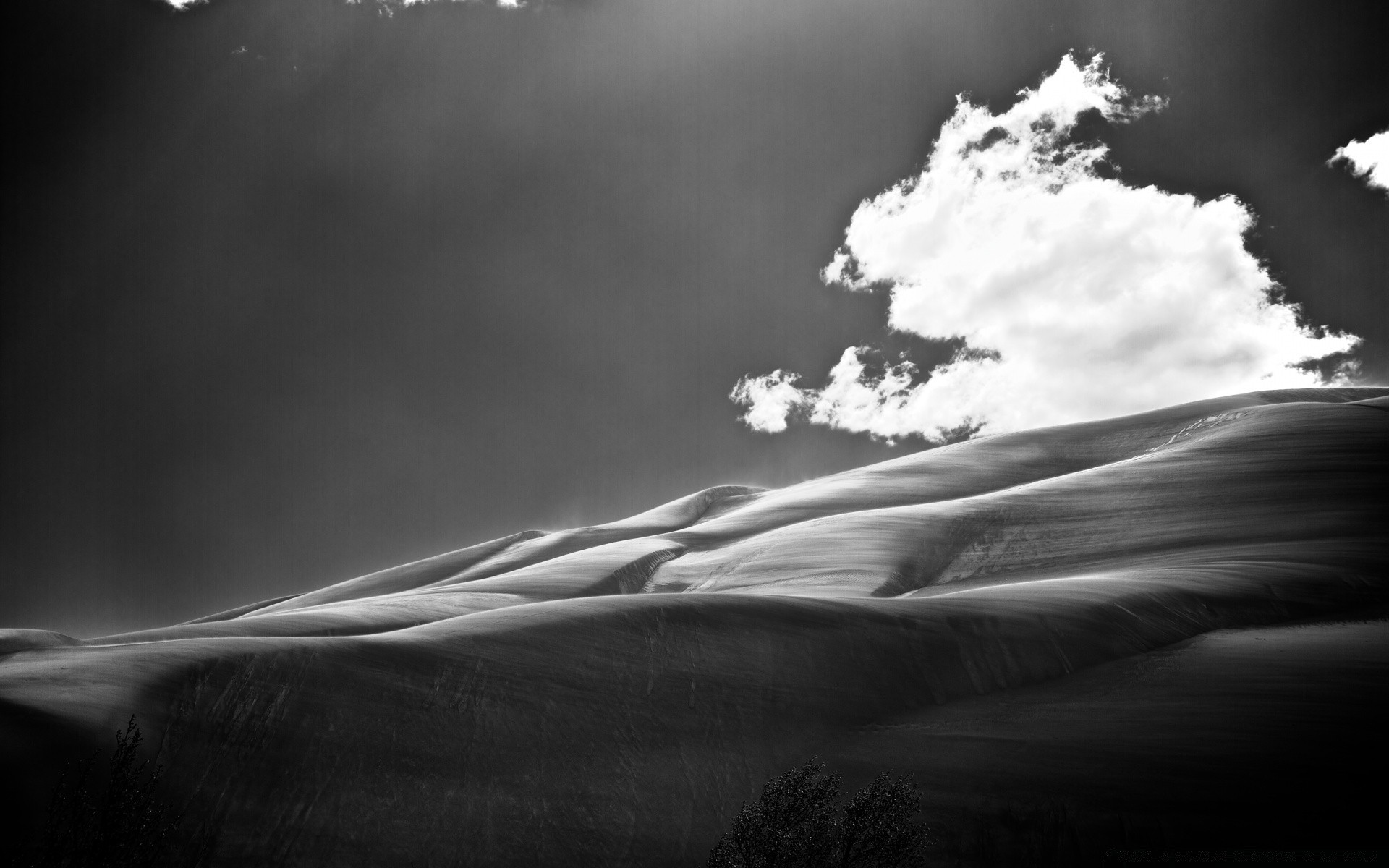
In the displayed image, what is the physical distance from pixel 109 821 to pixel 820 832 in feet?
35.6

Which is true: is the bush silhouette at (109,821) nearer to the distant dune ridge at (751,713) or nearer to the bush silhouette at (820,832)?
the distant dune ridge at (751,713)

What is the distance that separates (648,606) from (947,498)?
36.6 m

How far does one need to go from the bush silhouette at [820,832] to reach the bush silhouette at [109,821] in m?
8.75

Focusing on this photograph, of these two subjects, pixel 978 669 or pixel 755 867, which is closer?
pixel 755 867

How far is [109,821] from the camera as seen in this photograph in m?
12.0

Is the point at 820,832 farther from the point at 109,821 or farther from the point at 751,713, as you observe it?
the point at 109,821

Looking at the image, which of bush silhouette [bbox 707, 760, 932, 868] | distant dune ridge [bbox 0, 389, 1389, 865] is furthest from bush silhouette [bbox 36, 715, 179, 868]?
bush silhouette [bbox 707, 760, 932, 868]

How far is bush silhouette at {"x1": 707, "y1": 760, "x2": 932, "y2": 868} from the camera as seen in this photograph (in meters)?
13.7

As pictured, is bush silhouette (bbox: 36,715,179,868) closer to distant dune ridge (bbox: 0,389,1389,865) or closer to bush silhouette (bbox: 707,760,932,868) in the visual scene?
distant dune ridge (bbox: 0,389,1389,865)

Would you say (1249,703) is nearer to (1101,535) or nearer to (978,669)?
(978,669)

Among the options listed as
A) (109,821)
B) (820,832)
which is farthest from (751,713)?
(109,821)

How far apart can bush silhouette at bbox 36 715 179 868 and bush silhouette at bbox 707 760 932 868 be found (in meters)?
8.75

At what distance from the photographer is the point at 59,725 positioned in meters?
13.9

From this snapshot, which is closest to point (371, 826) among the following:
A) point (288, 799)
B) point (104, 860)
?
point (288, 799)
